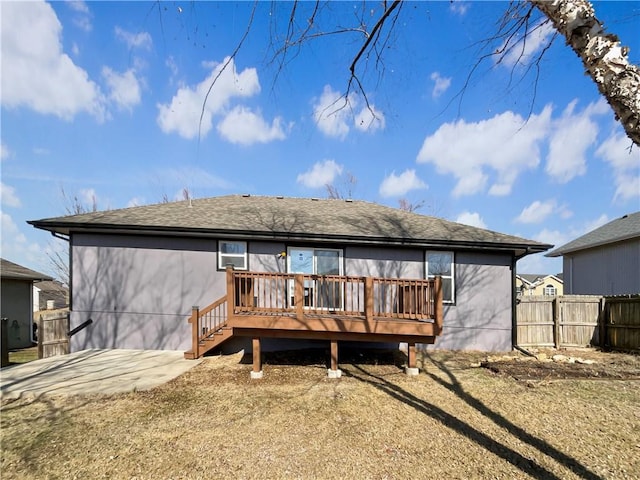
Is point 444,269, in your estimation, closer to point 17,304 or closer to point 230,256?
point 230,256

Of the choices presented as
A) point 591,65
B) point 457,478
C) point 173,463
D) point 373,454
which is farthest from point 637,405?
point 173,463

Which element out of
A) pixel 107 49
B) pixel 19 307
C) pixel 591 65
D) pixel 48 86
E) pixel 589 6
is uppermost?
pixel 48 86

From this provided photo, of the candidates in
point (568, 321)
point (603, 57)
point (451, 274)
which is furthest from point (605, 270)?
point (603, 57)

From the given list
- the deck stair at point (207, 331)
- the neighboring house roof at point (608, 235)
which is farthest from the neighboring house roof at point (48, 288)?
the neighboring house roof at point (608, 235)

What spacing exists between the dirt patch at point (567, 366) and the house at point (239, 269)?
1211 millimetres

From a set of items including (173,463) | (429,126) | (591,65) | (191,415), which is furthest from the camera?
(191,415)

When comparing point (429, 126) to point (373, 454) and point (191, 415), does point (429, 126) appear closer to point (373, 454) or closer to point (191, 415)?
point (373, 454)

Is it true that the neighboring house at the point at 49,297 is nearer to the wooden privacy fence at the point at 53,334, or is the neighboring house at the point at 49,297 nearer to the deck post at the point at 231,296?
the wooden privacy fence at the point at 53,334

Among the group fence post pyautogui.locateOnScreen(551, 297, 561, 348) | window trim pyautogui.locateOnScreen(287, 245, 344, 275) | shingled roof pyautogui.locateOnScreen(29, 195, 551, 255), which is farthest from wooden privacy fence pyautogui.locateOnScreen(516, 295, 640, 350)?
window trim pyautogui.locateOnScreen(287, 245, 344, 275)

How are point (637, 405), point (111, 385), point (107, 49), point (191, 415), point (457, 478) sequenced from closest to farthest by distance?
point (107, 49), point (457, 478), point (191, 415), point (637, 405), point (111, 385)

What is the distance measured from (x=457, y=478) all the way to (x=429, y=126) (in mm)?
4169

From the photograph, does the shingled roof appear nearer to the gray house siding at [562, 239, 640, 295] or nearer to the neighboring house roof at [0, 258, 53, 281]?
the gray house siding at [562, 239, 640, 295]

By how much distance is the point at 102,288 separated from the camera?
8.40 m

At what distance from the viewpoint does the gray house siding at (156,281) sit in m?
8.37
